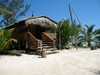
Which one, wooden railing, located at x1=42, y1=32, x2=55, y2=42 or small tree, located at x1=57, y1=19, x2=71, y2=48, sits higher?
small tree, located at x1=57, y1=19, x2=71, y2=48

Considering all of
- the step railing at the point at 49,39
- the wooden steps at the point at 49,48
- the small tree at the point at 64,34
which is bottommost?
the wooden steps at the point at 49,48

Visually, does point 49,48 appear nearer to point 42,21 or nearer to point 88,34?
point 42,21

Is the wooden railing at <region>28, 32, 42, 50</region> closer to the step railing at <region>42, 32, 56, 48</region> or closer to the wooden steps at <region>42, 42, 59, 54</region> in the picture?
the wooden steps at <region>42, 42, 59, 54</region>


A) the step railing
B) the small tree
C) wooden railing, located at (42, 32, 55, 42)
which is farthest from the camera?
the small tree

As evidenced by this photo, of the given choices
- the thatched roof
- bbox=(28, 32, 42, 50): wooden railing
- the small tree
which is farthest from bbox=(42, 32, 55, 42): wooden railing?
the small tree

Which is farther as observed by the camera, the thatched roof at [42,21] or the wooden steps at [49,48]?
the thatched roof at [42,21]

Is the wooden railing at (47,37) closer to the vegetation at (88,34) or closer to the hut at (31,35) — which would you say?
the hut at (31,35)

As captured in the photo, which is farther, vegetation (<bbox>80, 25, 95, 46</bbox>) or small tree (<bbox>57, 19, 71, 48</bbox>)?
vegetation (<bbox>80, 25, 95, 46</bbox>)

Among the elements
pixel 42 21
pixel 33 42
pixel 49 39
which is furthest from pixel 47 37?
pixel 33 42

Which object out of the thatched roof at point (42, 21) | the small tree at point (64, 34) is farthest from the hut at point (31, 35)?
the small tree at point (64, 34)

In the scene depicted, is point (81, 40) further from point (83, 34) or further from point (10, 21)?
point (10, 21)

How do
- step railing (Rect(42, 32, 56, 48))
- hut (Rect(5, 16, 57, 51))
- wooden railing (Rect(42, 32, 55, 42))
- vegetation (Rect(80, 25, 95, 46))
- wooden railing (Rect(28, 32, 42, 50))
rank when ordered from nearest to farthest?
wooden railing (Rect(28, 32, 42, 50))
hut (Rect(5, 16, 57, 51))
step railing (Rect(42, 32, 56, 48))
wooden railing (Rect(42, 32, 55, 42))
vegetation (Rect(80, 25, 95, 46))

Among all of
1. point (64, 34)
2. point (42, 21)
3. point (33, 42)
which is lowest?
point (33, 42)

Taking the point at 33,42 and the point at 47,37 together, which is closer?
the point at 33,42
